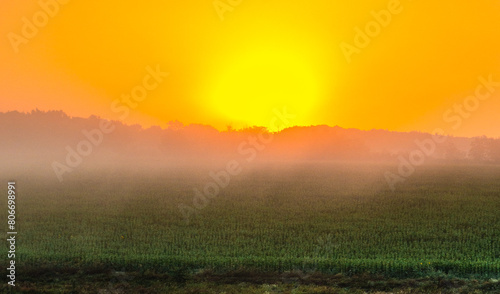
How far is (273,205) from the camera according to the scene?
32.4 metres

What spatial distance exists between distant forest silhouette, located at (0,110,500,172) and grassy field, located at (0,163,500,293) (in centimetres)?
6642

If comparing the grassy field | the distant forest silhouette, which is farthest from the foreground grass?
the distant forest silhouette

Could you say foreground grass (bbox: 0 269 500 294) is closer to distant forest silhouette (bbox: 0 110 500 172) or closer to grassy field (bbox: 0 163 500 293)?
grassy field (bbox: 0 163 500 293)

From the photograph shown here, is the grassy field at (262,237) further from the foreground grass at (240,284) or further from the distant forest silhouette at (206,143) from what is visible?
the distant forest silhouette at (206,143)

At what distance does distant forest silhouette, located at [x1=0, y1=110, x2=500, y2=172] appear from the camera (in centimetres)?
10431

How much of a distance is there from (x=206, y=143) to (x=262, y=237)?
96.3m

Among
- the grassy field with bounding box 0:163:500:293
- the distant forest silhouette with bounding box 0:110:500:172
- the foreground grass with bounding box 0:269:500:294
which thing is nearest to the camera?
the foreground grass with bounding box 0:269:500:294

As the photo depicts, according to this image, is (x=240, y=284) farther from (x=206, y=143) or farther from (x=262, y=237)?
(x=206, y=143)

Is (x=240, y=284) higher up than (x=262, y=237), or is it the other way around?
(x=262, y=237)

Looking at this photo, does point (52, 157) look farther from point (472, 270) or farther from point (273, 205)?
point (472, 270)

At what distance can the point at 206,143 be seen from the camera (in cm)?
11656

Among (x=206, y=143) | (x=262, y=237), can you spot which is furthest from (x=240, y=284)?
(x=206, y=143)

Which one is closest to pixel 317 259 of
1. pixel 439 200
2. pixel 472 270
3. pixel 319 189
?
pixel 472 270

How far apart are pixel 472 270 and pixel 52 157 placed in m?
87.0
